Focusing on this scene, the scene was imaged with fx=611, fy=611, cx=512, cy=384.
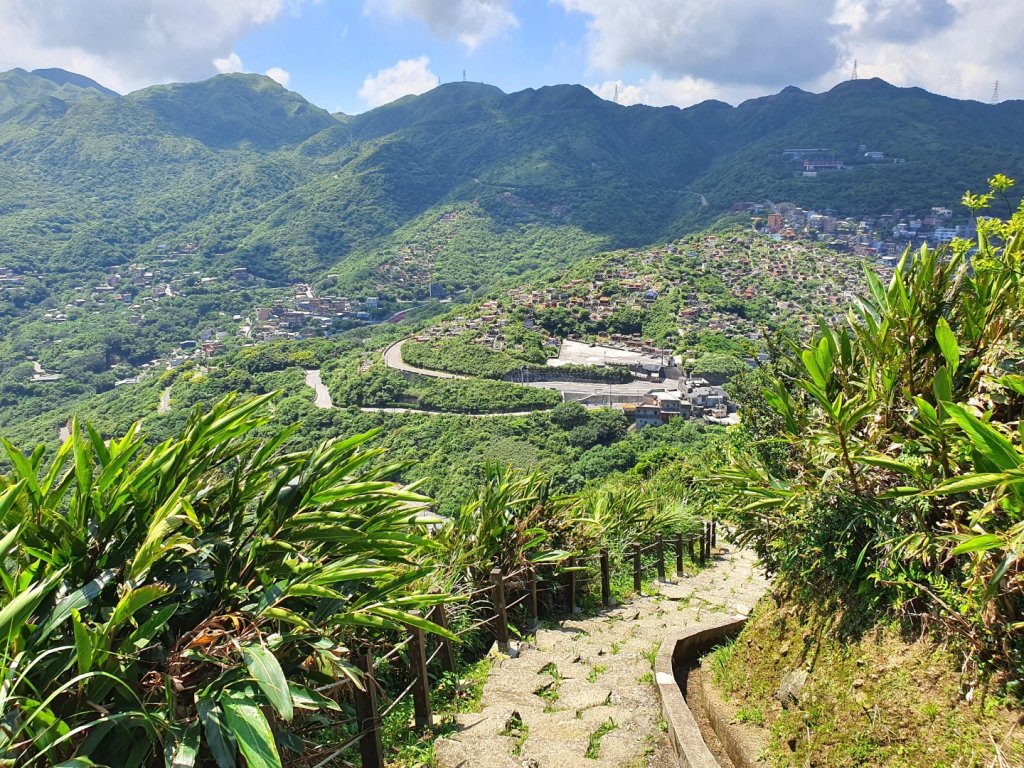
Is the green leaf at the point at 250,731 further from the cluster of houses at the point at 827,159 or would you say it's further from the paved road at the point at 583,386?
the cluster of houses at the point at 827,159

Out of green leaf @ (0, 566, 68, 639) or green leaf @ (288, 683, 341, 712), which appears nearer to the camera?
green leaf @ (0, 566, 68, 639)

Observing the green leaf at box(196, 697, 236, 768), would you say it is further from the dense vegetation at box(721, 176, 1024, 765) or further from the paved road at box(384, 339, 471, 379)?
the paved road at box(384, 339, 471, 379)

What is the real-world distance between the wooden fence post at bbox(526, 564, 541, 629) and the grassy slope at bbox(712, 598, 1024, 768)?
1641mm

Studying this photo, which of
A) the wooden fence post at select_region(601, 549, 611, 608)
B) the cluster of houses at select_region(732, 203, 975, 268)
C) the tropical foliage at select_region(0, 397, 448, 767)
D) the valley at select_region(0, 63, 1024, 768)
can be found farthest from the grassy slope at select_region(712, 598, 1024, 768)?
the cluster of houses at select_region(732, 203, 975, 268)

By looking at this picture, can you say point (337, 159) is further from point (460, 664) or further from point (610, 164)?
point (460, 664)

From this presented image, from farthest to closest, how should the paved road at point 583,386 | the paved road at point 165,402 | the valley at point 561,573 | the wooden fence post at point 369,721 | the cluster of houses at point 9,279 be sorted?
the cluster of houses at point 9,279 → the paved road at point 583,386 → the paved road at point 165,402 → the wooden fence post at point 369,721 → the valley at point 561,573

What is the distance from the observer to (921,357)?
7.51 feet

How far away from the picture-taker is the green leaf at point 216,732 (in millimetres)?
1157

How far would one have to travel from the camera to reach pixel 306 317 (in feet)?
188

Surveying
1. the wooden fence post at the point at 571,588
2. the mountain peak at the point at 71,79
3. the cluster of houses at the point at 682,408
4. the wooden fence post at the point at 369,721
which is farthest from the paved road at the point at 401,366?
the mountain peak at the point at 71,79

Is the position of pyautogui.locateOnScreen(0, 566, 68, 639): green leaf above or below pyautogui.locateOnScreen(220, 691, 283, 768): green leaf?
above

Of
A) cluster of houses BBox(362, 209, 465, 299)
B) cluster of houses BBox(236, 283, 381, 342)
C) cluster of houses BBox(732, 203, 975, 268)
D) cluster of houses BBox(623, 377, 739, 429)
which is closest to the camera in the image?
cluster of houses BBox(623, 377, 739, 429)

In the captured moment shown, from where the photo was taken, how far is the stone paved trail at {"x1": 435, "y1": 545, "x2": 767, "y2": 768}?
7.14ft

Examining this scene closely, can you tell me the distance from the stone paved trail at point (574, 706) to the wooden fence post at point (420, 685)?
0.14m
